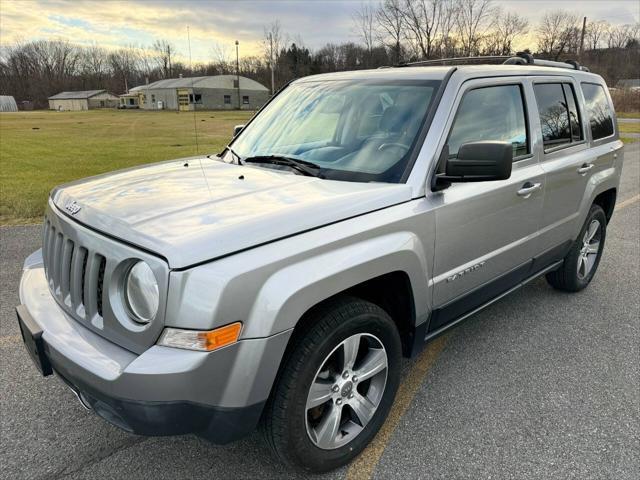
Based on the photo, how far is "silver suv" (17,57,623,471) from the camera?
1.89 meters

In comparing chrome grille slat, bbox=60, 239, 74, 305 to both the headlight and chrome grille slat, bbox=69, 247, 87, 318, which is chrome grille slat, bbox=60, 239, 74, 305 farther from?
the headlight

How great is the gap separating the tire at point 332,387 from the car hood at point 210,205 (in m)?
0.46

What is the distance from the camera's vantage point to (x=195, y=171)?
3064mm

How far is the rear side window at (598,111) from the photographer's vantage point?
4.32 m

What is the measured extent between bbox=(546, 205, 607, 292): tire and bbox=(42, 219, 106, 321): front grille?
3.81 meters

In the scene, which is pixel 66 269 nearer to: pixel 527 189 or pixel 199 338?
pixel 199 338

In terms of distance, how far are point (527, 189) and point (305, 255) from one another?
1954 mm

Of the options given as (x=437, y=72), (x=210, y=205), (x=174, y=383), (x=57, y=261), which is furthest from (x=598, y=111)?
(x=57, y=261)

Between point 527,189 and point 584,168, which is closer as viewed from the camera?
point 527,189

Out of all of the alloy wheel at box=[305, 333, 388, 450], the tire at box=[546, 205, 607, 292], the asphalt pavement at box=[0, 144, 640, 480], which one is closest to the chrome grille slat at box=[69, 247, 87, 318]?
the asphalt pavement at box=[0, 144, 640, 480]

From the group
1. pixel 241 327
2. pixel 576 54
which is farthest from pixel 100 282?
pixel 576 54

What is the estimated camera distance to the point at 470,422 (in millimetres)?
2818

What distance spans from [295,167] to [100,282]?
1.28m

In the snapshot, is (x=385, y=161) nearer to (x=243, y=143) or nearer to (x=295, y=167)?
(x=295, y=167)
